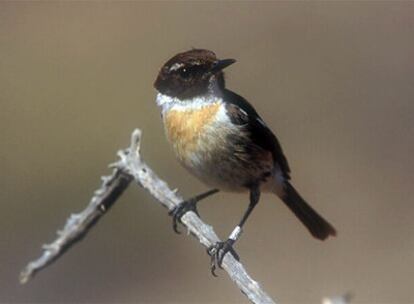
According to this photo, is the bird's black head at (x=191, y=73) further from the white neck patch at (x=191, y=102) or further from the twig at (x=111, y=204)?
the twig at (x=111, y=204)

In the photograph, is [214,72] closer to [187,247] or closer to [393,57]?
[187,247]

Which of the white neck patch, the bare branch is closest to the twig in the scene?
the bare branch

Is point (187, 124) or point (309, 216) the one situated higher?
point (187, 124)

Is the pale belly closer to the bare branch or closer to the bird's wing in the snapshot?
the bird's wing

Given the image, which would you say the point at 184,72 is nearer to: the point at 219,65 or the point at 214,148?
the point at 219,65

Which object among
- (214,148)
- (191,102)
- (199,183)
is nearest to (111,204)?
(214,148)

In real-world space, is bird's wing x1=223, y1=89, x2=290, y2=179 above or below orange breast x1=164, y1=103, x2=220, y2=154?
below
